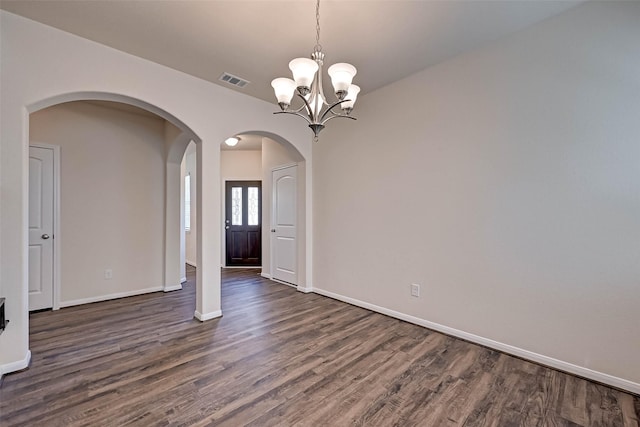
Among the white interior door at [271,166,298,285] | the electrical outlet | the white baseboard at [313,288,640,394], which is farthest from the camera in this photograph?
the white interior door at [271,166,298,285]

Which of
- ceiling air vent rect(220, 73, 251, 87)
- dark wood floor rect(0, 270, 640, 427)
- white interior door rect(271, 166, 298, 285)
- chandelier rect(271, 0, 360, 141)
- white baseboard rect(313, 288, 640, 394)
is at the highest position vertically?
ceiling air vent rect(220, 73, 251, 87)

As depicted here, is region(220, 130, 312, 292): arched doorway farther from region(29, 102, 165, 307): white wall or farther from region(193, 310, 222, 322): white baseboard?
region(29, 102, 165, 307): white wall

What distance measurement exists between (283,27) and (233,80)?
118cm

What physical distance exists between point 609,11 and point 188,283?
240 inches

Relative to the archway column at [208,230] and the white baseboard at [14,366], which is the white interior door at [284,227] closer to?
the archway column at [208,230]

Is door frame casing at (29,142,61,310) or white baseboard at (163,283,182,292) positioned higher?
door frame casing at (29,142,61,310)

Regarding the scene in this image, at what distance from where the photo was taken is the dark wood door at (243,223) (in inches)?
259

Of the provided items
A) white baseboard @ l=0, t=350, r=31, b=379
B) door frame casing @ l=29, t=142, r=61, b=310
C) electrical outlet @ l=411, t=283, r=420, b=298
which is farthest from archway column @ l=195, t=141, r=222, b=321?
electrical outlet @ l=411, t=283, r=420, b=298

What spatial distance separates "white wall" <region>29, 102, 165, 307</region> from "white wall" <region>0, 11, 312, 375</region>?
1629 mm

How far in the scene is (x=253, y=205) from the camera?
21.8 ft

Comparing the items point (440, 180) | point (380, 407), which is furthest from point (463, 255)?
point (380, 407)

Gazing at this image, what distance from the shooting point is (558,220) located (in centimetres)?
226

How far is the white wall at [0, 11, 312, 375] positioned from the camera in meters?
2.16

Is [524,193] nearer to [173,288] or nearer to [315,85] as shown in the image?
[315,85]
